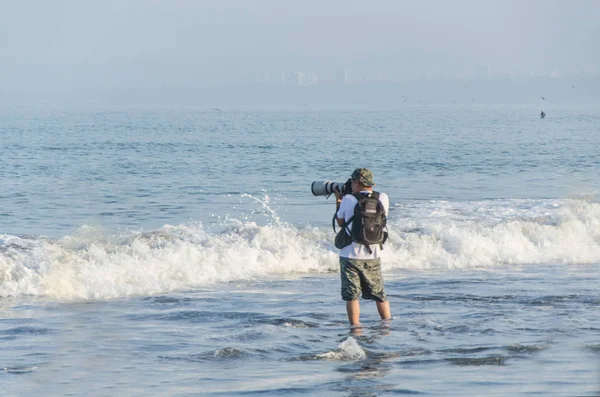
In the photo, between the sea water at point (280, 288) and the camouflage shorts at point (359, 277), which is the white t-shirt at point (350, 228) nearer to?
the camouflage shorts at point (359, 277)

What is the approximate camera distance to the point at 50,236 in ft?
51.7

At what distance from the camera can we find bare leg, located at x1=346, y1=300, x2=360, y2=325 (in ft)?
29.3

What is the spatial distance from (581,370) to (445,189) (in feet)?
56.5

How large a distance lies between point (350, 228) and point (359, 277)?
0.53 meters

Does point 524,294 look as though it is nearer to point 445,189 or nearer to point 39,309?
point 39,309

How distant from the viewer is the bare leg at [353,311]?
892 cm

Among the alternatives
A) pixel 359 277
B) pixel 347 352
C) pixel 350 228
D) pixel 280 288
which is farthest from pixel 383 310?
pixel 280 288

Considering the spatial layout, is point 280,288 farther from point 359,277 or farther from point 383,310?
point 359,277

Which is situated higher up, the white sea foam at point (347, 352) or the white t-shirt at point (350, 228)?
the white t-shirt at point (350, 228)

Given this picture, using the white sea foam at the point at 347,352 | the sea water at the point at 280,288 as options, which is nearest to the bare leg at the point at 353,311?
the sea water at the point at 280,288

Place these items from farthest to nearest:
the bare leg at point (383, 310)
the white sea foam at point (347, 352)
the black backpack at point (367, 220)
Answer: the bare leg at point (383, 310)
the black backpack at point (367, 220)
the white sea foam at point (347, 352)

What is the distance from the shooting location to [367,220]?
8516 millimetres

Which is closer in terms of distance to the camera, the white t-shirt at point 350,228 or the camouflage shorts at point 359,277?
the white t-shirt at point 350,228

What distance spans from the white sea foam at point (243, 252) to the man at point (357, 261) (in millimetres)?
3514
